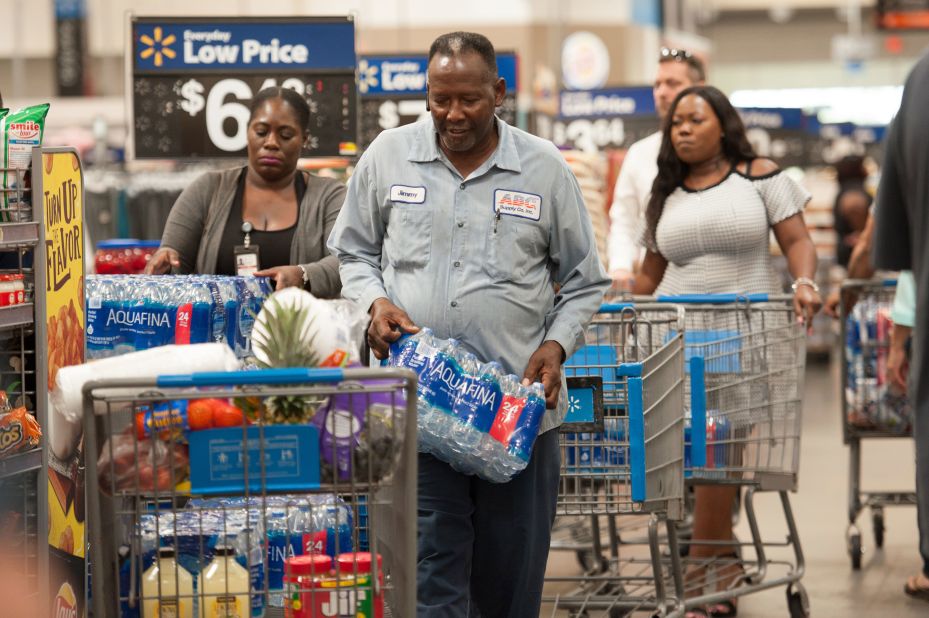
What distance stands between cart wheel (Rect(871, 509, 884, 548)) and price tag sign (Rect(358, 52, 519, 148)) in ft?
8.63

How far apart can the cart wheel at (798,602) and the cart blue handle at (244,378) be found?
10.5 feet

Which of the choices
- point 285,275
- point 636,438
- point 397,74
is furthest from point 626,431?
point 397,74

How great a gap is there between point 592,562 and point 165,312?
289cm

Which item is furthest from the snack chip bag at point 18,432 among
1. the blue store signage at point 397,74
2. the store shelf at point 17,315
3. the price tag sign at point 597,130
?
the price tag sign at point 597,130

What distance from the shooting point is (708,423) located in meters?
5.21

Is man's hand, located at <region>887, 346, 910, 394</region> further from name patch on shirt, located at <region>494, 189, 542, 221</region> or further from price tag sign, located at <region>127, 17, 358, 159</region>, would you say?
name patch on shirt, located at <region>494, 189, 542, 221</region>

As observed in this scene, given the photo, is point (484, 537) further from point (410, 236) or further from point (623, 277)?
point (623, 277)

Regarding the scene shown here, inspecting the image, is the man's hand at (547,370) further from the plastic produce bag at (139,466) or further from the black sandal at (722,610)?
the black sandal at (722,610)

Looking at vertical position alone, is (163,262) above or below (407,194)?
below

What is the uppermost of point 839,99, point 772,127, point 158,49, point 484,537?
point 839,99

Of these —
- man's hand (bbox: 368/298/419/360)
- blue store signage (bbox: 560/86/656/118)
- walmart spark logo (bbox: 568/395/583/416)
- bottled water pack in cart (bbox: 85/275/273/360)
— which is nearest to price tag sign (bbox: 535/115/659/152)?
blue store signage (bbox: 560/86/656/118)

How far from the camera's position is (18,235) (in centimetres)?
359

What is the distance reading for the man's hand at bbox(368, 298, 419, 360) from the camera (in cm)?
347

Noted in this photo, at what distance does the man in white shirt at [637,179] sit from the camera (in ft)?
21.8
